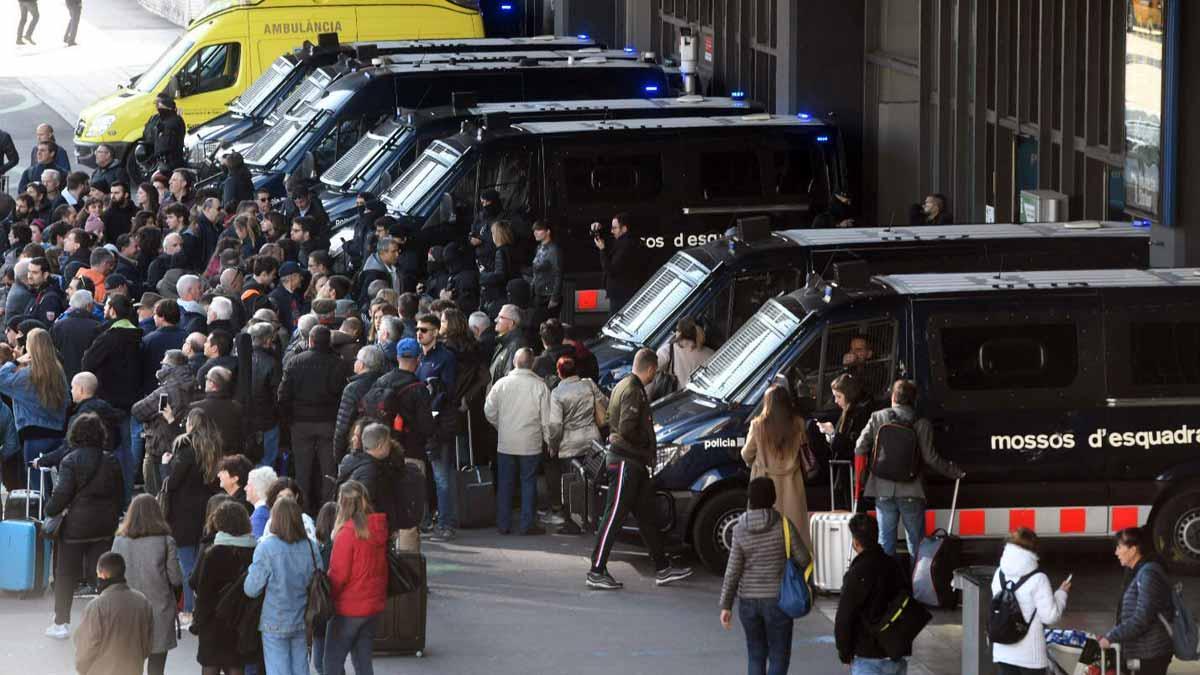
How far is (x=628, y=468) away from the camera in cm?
1515

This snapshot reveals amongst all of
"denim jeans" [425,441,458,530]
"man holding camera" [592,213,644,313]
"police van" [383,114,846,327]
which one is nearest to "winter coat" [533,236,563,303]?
"man holding camera" [592,213,644,313]

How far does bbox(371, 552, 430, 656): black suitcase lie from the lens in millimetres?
13828

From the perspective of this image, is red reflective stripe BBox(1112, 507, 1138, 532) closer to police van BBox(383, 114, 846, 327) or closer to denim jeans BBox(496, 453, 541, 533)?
denim jeans BBox(496, 453, 541, 533)

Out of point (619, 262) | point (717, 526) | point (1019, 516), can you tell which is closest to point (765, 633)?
point (717, 526)

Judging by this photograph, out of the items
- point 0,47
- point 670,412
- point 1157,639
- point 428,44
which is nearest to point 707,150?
point 670,412

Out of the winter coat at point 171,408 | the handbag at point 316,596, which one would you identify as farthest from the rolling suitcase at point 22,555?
the handbag at point 316,596

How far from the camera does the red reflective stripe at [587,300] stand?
2228cm

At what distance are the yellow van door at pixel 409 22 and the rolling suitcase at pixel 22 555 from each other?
757 inches

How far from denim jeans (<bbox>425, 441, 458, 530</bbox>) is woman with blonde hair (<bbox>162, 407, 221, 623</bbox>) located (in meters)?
2.98

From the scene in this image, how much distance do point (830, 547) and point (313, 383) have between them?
406 cm

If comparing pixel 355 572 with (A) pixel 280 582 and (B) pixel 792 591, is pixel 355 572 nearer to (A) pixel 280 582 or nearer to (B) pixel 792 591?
(A) pixel 280 582

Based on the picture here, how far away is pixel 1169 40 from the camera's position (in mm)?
16391

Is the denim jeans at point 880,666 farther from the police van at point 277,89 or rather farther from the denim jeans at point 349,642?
the police van at point 277,89

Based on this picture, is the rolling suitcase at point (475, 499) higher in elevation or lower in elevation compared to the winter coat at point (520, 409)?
lower
